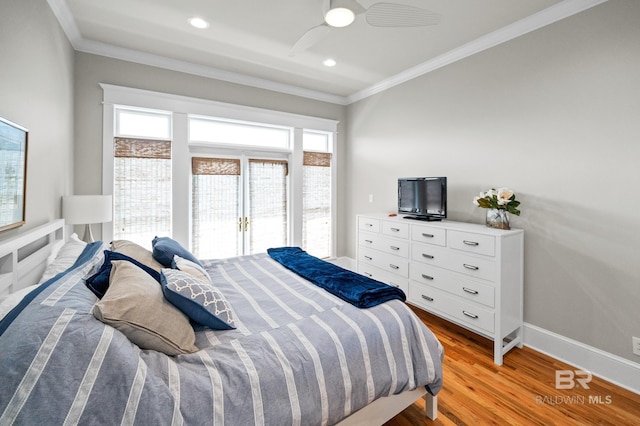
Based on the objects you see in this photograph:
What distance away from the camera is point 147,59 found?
311cm

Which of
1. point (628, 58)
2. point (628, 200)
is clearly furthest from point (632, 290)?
point (628, 58)

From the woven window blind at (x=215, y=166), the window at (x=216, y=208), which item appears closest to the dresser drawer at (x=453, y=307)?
the window at (x=216, y=208)

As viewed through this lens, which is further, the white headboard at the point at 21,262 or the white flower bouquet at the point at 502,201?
the white flower bouquet at the point at 502,201

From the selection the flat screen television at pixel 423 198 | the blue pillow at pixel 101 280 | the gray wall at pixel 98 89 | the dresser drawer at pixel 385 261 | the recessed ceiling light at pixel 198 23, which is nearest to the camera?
the blue pillow at pixel 101 280

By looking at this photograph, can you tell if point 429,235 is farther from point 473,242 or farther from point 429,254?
point 473,242

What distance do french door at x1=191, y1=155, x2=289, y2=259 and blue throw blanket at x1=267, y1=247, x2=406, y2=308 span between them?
1450 millimetres

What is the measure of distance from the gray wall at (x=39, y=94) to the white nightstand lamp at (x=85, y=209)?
0.09 metres

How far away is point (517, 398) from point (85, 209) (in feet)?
12.2

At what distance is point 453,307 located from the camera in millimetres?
2602

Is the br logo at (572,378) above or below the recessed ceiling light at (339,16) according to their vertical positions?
below

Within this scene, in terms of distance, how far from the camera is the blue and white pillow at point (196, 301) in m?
1.29

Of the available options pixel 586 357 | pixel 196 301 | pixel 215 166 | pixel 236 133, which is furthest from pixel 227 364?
pixel 236 133

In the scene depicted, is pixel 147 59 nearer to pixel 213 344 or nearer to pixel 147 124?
pixel 147 124

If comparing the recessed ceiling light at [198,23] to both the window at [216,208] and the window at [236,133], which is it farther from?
the window at [216,208]
